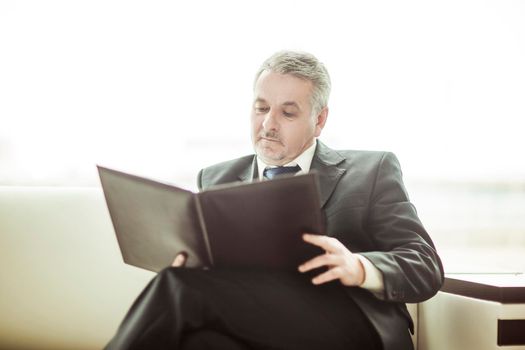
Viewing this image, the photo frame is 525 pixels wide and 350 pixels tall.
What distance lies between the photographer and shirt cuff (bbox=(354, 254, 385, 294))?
3.73 ft

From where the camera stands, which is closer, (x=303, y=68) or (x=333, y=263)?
(x=333, y=263)

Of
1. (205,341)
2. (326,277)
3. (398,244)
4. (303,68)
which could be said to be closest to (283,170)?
(303,68)

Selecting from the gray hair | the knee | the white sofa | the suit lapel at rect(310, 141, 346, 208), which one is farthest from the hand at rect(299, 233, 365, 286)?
the white sofa

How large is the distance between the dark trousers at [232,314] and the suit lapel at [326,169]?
36 centimetres

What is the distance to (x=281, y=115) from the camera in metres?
1.48

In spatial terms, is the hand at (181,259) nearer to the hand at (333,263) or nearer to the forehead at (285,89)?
the hand at (333,263)

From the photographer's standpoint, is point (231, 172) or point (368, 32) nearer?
point (231, 172)

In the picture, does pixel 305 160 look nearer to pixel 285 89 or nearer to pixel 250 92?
pixel 285 89

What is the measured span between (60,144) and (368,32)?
1.12 m

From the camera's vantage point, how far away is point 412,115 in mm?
1797

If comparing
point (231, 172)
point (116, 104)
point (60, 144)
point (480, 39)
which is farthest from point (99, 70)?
point (480, 39)

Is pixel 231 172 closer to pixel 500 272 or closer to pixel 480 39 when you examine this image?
pixel 500 272

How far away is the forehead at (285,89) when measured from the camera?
1.46 metres

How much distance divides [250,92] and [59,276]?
2.78 feet
